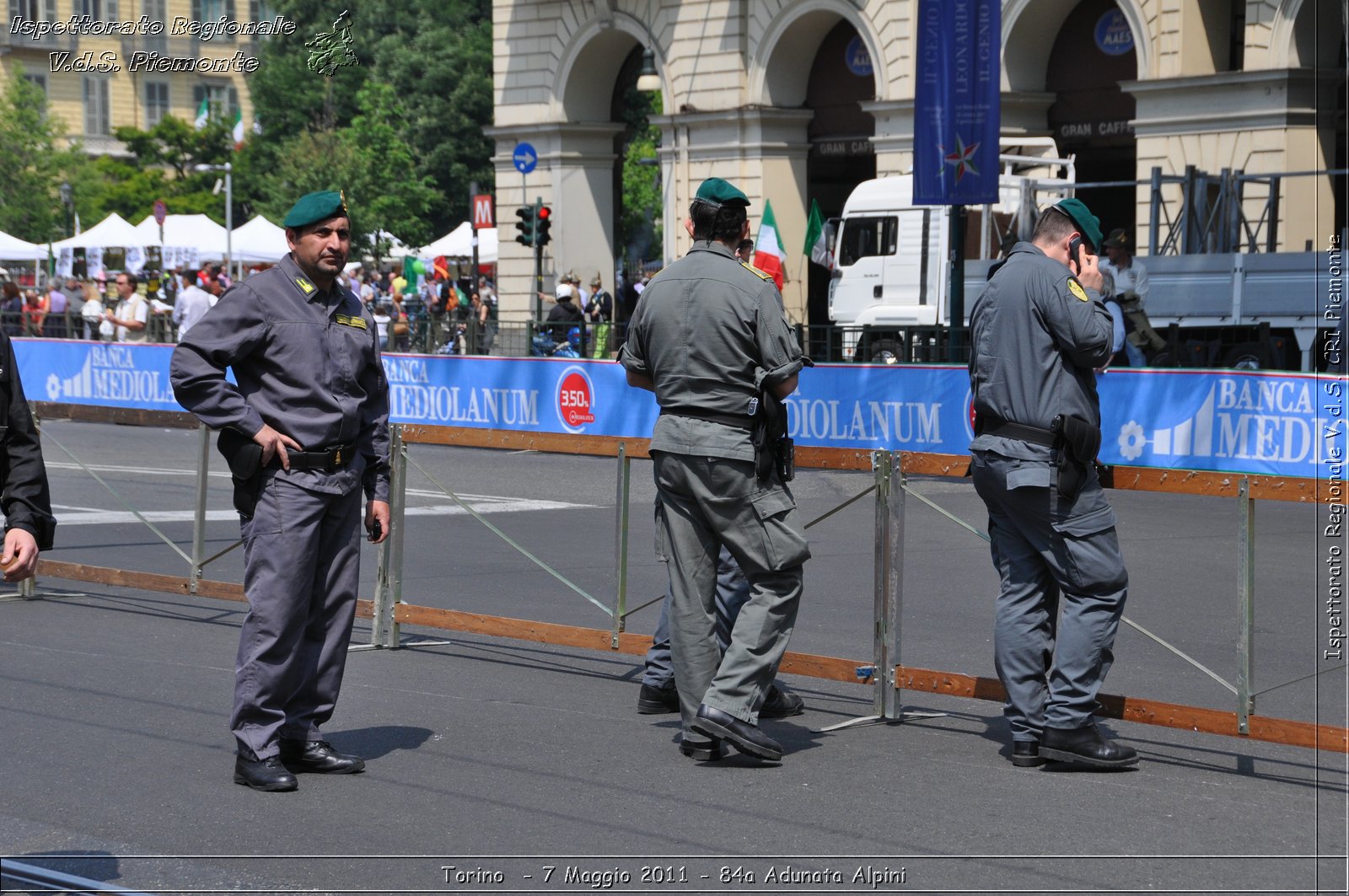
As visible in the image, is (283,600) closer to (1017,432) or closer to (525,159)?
(1017,432)

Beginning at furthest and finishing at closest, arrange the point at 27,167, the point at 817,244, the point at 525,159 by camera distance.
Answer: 1. the point at 27,167
2. the point at 525,159
3. the point at 817,244

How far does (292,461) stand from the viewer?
223 inches

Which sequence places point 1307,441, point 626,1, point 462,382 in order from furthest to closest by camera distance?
point 626,1, point 462,382, point 1307,441

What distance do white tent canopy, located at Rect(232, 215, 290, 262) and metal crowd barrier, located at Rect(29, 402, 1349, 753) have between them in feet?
118

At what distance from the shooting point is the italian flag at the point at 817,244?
1096 inches

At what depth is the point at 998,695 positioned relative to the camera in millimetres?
6492

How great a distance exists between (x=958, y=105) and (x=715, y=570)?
13.1m

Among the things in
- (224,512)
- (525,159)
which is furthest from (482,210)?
(224,512)

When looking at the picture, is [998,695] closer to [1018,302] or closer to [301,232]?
[1018,302]

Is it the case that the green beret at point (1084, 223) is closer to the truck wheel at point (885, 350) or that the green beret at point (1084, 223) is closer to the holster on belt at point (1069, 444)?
the holster on belt at point (1069, 444)

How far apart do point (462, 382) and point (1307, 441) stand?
762cm

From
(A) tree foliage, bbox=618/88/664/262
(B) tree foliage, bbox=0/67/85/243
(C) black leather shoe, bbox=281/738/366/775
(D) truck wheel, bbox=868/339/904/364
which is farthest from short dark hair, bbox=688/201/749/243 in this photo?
(A) tree foliage, bbox=618/88/664/262

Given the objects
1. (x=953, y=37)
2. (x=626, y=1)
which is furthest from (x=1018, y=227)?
(x=626, y=1)

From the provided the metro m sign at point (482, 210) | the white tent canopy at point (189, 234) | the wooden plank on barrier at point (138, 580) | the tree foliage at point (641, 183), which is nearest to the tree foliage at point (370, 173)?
the white tent canopy at point (189, 234)
